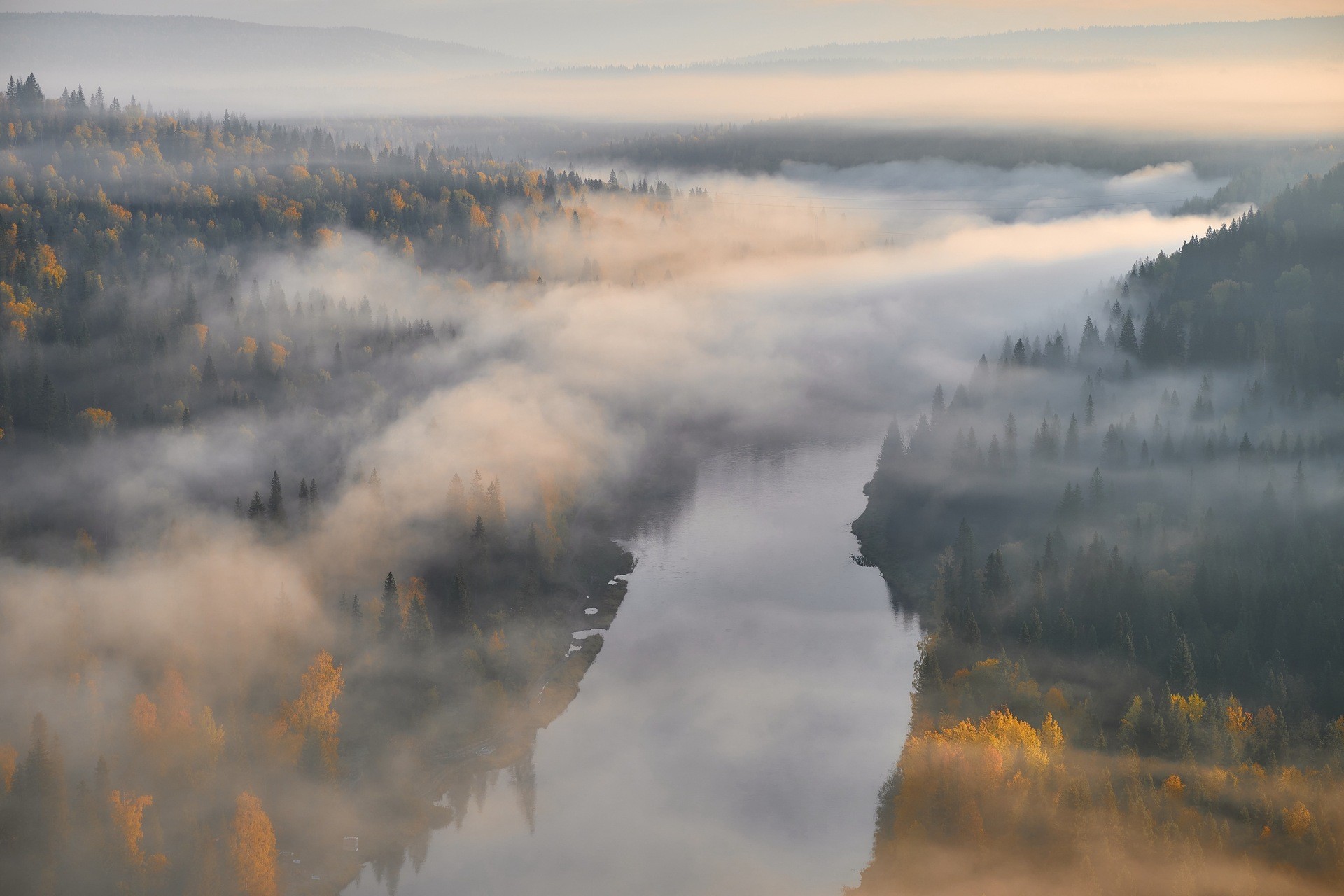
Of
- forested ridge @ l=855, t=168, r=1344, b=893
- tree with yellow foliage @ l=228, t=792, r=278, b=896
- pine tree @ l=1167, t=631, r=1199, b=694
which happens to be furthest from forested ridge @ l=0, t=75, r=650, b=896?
pine tree @ l=1167, t=631, r=1199, b=694

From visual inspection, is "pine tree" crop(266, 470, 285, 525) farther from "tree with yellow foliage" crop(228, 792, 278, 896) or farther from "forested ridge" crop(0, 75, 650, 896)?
"tree with yellow foliage" crop(228, 792, 278, 896)

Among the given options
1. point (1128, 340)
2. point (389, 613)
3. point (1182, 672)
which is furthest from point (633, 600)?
point (1128, 340)

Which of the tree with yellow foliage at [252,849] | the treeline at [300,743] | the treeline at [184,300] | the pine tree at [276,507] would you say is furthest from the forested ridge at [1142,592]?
the treeline at [184,300]

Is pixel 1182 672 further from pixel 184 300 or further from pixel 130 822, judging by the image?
pixel 184 300

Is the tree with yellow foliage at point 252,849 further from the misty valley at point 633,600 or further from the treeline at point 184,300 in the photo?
the treeline at point 184,300

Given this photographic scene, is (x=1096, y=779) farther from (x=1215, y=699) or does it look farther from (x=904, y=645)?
(x=904, y=645)

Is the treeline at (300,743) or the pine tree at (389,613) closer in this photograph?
the treeline at (300,743)
